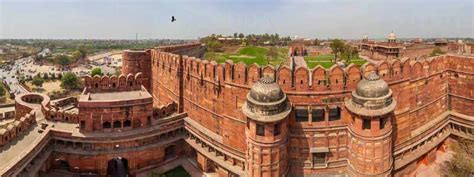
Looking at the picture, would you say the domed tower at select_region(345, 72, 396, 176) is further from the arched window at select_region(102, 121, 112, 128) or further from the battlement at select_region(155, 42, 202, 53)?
the battlement at select_region(155, 42, 202, 53)

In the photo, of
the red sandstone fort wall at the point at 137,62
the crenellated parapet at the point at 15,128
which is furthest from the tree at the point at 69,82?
the crenellated parapet at the point at 15,128

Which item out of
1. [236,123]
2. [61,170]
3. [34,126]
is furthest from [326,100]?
[34,126]

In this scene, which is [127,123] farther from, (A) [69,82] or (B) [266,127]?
(A) [69,82]

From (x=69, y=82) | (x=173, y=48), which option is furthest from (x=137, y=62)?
(x=69, y=82)

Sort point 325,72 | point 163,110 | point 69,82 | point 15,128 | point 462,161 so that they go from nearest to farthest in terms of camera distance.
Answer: point 325,72 < point 462,161 < point 15,128 < point 163,110 < point 69,82

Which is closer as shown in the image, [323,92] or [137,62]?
[323,92]

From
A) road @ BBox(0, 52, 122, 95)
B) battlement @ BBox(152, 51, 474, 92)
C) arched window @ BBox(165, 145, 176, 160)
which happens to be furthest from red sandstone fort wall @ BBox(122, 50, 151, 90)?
road @ BBox(0, 52, 122, 95)

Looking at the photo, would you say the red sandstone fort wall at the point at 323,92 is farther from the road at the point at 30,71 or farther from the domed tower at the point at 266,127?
the road at the point at 30,71
